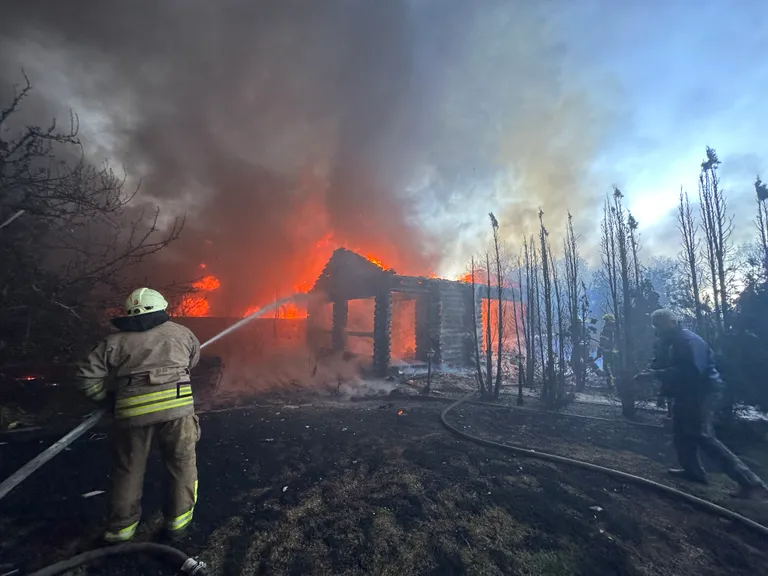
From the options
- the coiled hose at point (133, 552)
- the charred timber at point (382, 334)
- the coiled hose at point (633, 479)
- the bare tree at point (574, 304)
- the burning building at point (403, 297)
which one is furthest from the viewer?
the burning building at point (403, 297)

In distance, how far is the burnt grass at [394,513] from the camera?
301 centimetres

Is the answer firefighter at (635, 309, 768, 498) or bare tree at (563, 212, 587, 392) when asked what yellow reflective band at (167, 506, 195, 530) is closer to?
firefighter at (635, 309, 768, 498)

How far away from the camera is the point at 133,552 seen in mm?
2953

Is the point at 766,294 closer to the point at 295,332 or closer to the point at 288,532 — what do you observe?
the point at 288,532

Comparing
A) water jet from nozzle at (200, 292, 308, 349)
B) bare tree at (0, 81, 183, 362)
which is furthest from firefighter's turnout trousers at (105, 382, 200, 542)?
bare tree at (0, 81, 183, 362)

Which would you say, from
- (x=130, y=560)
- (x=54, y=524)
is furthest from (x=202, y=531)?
(x=54, y=524)

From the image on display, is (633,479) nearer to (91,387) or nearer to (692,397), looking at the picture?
(692,397)

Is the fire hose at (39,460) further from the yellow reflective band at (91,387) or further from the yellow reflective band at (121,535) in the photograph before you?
the yellow reflective band at (121,535)

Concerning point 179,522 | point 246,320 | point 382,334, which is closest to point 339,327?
point 382,334

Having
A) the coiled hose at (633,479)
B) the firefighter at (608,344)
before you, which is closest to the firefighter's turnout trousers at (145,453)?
the coiled hose at (633,479)

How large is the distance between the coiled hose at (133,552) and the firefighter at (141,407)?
0.21m

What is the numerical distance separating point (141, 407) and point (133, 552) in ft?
4.02

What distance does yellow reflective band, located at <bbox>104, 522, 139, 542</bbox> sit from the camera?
9.91 feet

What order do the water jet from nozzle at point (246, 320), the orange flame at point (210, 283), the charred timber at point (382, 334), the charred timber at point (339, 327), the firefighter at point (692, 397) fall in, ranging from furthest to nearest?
1. the orange flame at point (210, 283)
2. the charred timber at point (339, 327)
3. the charred timber at point (382, 334)
4. the water jet from nozzle at point (246, 320)
5. the firefighter at point (692, 397)
